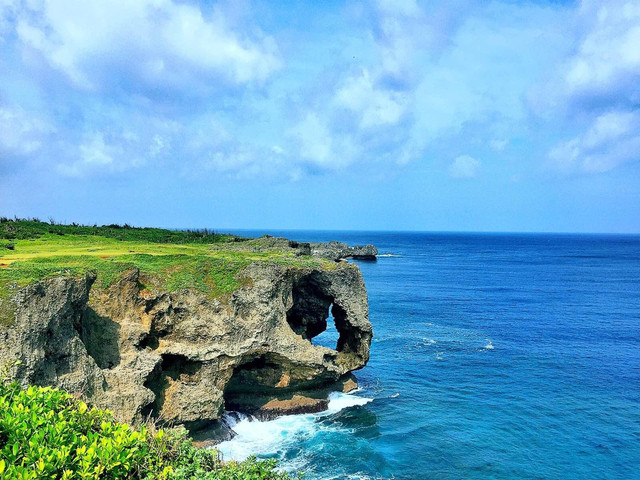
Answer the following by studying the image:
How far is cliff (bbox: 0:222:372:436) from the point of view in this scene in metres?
19.5

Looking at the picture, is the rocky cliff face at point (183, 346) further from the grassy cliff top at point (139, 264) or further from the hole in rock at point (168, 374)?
the grassy cliff top at point (139, 264)

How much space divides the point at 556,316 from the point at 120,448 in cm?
5618

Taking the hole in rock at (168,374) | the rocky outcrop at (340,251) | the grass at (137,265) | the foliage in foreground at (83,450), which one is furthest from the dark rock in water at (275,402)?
the rocky outcrop at (340,251)

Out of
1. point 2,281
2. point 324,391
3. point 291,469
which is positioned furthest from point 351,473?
point 2,281

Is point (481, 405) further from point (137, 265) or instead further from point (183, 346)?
point (137, 265)

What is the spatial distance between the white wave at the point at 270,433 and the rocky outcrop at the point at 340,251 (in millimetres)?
81050

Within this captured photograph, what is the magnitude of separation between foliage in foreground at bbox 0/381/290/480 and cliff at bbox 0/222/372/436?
23.6 ft

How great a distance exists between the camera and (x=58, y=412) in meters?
12.3

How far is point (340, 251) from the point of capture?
122625mm

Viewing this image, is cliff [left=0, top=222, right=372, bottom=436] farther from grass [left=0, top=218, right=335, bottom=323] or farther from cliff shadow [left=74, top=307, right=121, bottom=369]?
grass [left=0, top=218, right=335, bottom=323]

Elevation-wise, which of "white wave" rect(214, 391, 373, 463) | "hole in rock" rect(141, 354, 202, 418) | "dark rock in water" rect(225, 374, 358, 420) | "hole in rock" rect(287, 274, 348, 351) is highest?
"hole in rock" rect(287, 274, 348, 351)

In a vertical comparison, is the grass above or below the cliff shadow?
above

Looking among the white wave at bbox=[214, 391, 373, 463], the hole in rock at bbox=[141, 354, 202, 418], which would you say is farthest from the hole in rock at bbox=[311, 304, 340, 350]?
the hole in rock at bbox=[141, 354, 202, 418]

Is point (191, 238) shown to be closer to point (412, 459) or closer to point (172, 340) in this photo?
point (172, 340)
